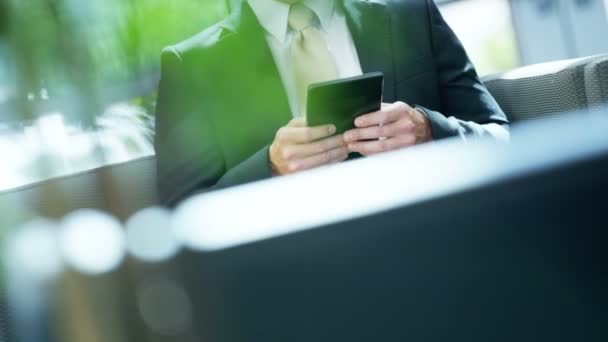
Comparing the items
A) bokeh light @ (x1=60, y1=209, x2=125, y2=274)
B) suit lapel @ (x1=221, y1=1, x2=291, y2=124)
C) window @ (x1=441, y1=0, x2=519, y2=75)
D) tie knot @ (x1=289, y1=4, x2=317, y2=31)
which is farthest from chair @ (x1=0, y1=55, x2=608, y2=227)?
window @ (x1=441, y1=0, x2=519, y2=75)

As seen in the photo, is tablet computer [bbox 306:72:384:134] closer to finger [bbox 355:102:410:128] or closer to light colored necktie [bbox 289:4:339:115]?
finger [bbox 355:102:410:128]

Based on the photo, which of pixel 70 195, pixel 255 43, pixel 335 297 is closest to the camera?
pixel 335 297

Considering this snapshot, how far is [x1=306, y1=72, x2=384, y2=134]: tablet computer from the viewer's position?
2.04 feet

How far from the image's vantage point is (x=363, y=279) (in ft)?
0.44

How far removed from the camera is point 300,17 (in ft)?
2.99

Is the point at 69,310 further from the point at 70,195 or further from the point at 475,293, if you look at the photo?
the point at 70,195

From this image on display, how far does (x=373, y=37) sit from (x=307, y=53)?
10 cm

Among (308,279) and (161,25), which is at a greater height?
(161,25)

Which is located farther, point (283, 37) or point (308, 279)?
point (283, 37)

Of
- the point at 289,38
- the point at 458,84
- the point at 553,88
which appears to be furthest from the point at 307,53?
the point at 553,88

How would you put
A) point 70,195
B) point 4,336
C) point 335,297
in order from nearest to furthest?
point 335,297 < point 4,336 < point 70,195

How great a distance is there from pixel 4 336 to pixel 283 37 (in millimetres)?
514

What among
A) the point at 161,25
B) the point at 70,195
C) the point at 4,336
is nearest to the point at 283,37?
the point at 161,25

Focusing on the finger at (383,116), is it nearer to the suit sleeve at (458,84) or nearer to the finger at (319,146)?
the finger at (319,146)
